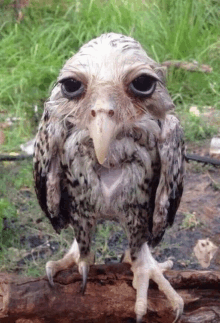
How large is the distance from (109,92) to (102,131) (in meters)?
0.13

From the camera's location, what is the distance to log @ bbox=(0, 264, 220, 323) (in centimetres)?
215

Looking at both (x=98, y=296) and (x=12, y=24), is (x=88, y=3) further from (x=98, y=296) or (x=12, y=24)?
(x=98, y=296)

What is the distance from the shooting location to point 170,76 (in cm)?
504

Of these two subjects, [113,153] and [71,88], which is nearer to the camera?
A: [71,88]

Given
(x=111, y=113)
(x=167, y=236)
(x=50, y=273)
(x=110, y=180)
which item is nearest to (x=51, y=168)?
(x=110, y=180)

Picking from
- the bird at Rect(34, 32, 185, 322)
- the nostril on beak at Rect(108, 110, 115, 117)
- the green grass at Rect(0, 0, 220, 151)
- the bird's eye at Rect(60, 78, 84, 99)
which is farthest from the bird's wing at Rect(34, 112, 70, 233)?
the green grass at Rect(0, 0, 220, 151)

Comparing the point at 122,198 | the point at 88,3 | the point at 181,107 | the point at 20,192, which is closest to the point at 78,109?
the point at 122,198

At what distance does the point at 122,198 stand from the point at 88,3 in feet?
13.4

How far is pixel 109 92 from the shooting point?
5.43ft

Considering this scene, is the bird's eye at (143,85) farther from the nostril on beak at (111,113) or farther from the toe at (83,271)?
the toe at (83,271)

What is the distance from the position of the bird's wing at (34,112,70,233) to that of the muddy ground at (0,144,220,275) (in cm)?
94

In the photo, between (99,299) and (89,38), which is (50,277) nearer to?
(99,299)

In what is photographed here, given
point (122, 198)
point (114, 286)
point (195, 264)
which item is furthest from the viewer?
point (195, 264)

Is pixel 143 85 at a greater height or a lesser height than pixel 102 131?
greater
